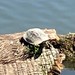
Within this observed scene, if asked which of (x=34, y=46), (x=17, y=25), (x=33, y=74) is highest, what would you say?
(x=17, y=25)

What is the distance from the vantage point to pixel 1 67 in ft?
14.5

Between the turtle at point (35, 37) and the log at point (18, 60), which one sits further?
the turtle at point (35, 37)

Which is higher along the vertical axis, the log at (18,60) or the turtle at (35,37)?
the turtle at (35,37)

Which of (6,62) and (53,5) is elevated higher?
(53,5)

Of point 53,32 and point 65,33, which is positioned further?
point 65,33

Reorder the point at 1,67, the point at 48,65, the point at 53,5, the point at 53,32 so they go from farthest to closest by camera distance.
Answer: the point at 53,5
the point at 53,32
the point at 48,65
the point at 1,67

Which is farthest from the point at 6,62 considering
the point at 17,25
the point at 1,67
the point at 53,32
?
the point at 17,25

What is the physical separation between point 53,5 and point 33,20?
0.60 metres

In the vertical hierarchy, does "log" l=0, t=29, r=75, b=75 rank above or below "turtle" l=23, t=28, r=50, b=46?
below

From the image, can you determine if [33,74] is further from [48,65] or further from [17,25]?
[17,25]

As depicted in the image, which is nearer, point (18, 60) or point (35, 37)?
point (18, 60)

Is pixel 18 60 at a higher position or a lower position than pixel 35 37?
lower

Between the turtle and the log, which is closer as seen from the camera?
the log

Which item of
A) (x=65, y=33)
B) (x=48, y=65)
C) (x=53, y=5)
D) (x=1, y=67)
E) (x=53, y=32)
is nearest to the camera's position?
(x=1, y=67)
